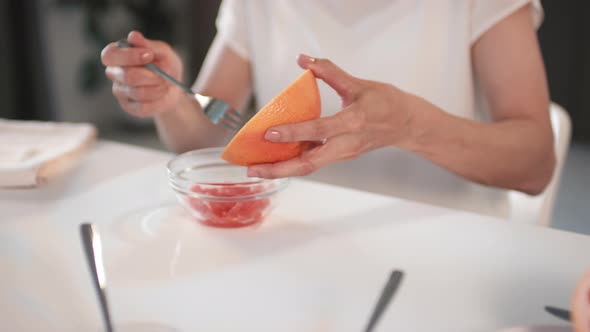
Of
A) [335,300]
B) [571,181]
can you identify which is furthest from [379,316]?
[571,181]

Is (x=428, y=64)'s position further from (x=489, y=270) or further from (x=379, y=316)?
(x=379, y=316)

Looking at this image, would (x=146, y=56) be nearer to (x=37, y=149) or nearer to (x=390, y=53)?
(x=37, y=149)

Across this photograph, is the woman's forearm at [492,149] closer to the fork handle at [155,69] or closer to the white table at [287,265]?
the white table at [287,265]

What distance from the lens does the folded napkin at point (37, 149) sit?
0.73m

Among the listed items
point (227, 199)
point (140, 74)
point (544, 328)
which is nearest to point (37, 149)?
point (140, 74)

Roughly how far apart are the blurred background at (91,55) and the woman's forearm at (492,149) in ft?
5.51

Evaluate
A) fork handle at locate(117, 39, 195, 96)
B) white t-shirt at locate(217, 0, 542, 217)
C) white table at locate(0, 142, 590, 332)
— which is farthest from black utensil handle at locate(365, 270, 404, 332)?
white t-shirt at locate(217, 0, 542, 217)

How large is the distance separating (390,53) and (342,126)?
472mm

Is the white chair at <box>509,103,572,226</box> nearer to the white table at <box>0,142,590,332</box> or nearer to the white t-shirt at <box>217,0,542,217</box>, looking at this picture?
the white t-shirt at <box>217,0,542,217</box>

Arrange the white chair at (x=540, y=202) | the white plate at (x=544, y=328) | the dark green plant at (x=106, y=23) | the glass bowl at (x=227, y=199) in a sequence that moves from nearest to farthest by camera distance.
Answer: the white plate at (x=544, y=328), the glass bowl at (x=227, y=199), the white chair at (x=540, y=202), the dark green plant at (x=106, y=23)

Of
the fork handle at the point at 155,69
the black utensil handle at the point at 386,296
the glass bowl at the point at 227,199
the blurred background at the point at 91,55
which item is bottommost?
the blurred background at the point at 91,55

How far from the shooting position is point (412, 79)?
0.95 meters

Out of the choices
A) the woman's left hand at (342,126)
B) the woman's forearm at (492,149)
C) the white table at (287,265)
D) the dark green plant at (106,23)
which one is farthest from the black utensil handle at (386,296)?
the dark green plant at (106,23)

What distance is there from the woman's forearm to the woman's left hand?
0.12 meters
